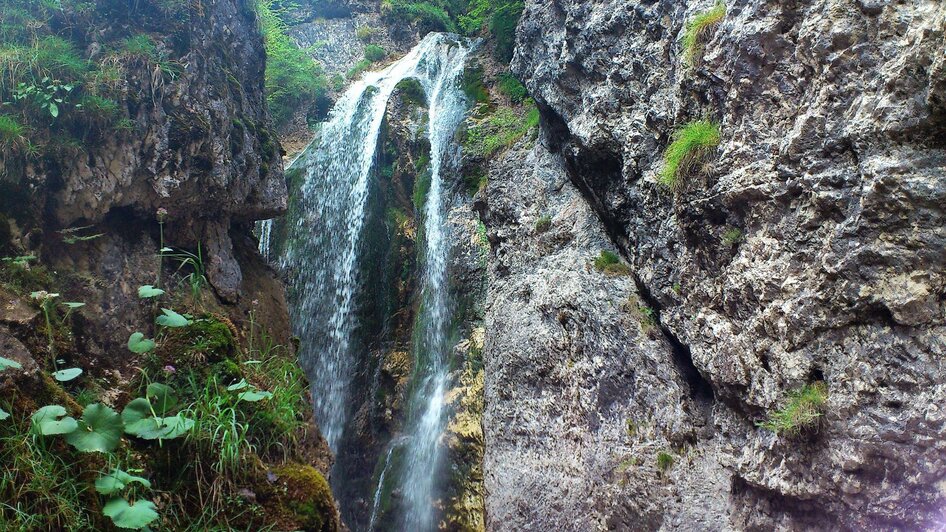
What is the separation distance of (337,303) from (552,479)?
536cm

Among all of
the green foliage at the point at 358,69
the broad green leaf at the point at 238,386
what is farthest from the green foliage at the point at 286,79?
the broad green leaf at the point at 238,386

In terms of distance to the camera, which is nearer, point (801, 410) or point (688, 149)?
point (801, 410)

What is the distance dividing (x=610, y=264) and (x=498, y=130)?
460 cm

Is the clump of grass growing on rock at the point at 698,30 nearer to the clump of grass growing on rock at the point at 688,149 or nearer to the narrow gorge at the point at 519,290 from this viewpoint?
the narrow gorge at the point at 519,290

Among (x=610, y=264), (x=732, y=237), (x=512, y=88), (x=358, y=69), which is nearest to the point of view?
(x=732, y=237)

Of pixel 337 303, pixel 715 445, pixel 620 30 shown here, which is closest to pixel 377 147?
pixel 337 303

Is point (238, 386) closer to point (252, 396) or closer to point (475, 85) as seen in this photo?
point (252, 396)

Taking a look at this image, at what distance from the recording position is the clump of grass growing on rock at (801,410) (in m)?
3.73

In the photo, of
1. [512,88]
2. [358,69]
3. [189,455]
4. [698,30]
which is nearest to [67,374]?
[189,455]

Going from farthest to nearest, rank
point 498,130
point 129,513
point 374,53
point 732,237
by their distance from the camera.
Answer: point 374,53
point 498,130
point 732,237
point 129,513

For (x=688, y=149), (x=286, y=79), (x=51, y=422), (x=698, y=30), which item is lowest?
(x=51, y=422)

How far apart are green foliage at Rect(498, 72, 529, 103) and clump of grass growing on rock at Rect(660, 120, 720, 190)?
5913 millimetres

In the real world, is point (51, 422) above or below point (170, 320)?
below

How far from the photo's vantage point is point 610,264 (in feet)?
21.1
